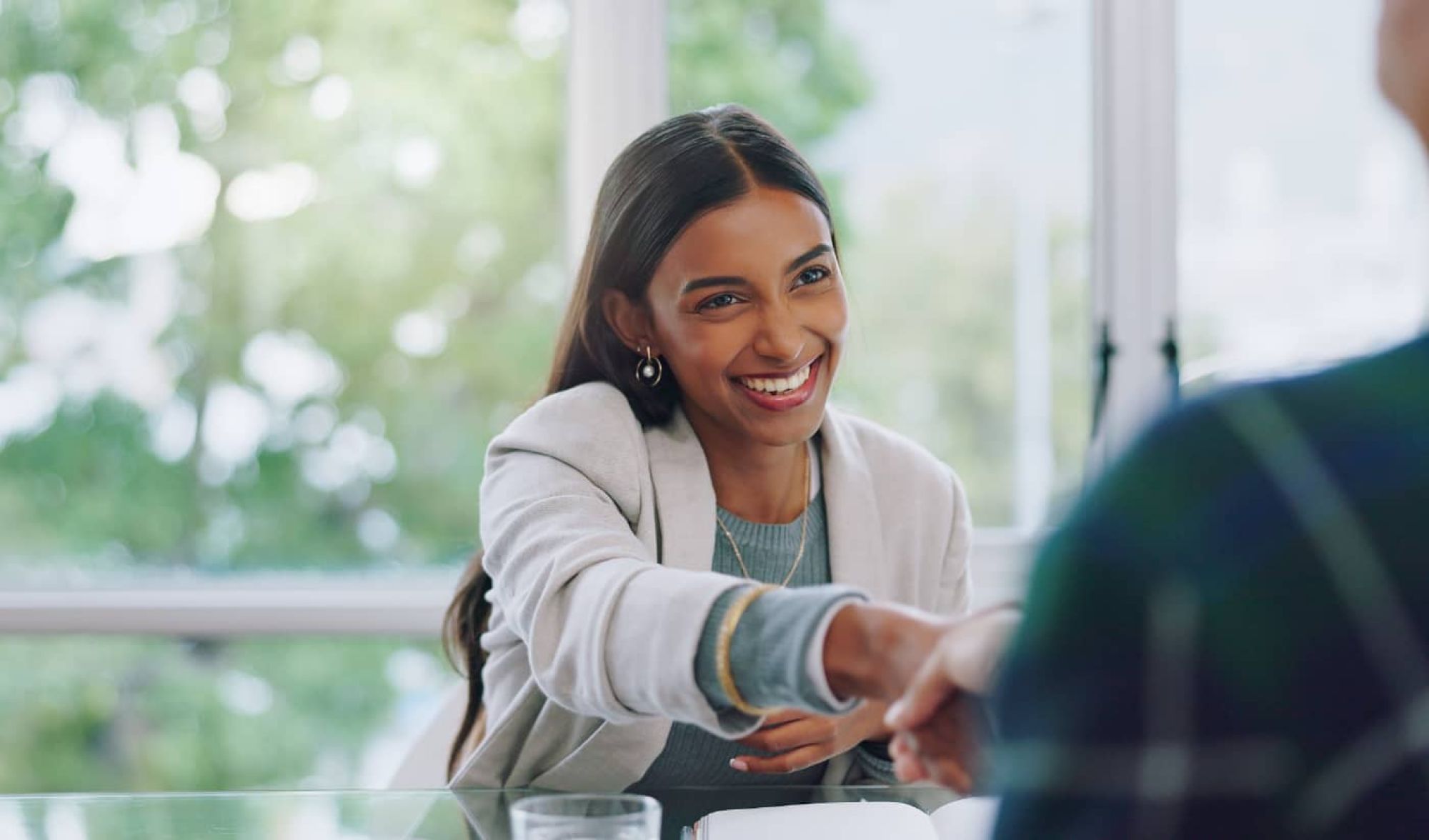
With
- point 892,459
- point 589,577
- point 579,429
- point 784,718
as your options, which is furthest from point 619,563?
point 892,459

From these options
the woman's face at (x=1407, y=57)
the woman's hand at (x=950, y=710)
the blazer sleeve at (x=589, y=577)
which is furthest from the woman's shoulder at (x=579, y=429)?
the woman's face at (x=1407, y=57)

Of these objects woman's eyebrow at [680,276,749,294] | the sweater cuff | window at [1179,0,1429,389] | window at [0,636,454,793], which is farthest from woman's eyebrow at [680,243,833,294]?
window at [0,636,454,793]

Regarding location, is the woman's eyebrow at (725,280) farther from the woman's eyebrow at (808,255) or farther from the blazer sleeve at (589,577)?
the blazer sleeve at (589,577)

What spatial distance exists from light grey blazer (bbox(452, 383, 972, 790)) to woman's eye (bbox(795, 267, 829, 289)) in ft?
0.72

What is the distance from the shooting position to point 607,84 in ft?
9.45

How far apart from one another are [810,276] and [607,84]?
54.6 inches

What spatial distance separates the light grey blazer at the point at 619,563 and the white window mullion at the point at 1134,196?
1.28m

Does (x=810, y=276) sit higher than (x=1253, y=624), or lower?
lower

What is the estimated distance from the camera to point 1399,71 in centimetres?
53

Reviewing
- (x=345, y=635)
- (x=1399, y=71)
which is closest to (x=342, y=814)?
(x=1399, y=71)

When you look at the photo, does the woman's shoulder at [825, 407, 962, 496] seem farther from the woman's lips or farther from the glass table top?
the glass table top

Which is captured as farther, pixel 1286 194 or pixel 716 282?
pixel 1286 194

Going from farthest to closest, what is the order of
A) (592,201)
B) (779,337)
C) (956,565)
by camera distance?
(592,201) < (956,565) < (779,337)

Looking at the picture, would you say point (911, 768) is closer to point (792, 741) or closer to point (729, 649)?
point (729, 649)
